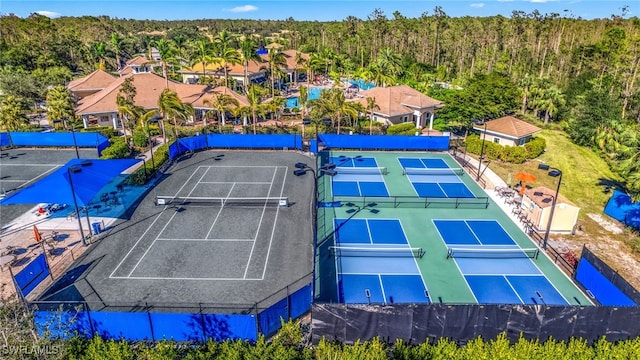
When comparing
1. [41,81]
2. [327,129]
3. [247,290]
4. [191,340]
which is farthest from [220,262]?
[41,81]

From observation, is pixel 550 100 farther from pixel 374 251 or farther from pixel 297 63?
pixel 297 63

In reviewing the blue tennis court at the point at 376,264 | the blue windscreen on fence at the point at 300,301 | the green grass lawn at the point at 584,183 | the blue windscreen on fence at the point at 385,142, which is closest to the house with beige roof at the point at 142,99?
the blue windscreen on fence at the point at 385,142

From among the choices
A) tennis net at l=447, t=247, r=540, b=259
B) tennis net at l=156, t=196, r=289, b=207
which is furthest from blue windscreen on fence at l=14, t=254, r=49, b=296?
tennis net at l=447, t=247, r=540, b=259

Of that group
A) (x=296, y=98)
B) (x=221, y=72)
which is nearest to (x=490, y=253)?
(x=296, y=98)

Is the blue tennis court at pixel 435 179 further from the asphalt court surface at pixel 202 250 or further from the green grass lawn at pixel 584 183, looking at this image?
the asphalt court surface at pixel 202 250

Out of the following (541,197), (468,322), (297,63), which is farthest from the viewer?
(297,63)

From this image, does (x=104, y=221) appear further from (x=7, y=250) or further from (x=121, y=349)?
(x=121, y=349)
